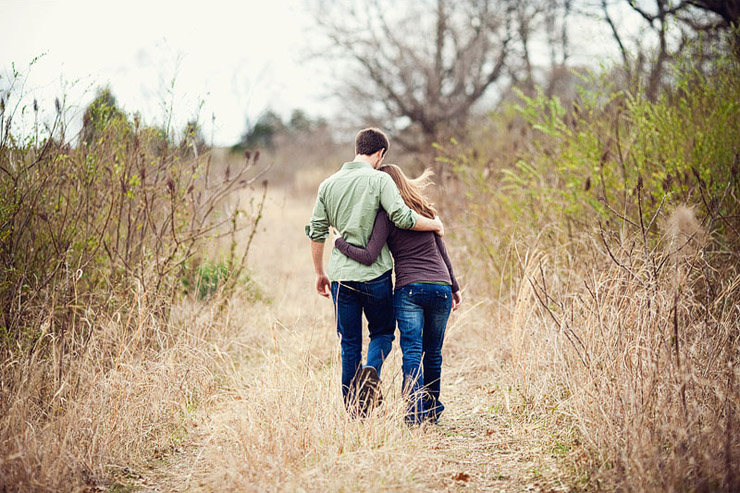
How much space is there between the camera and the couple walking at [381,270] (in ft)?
11.8

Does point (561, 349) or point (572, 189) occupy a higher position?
point (572, 189)

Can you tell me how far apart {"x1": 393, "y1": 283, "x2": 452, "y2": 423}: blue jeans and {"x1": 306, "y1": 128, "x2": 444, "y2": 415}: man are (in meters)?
0.13

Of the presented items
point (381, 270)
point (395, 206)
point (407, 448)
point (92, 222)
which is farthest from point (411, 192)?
point (92, 222)

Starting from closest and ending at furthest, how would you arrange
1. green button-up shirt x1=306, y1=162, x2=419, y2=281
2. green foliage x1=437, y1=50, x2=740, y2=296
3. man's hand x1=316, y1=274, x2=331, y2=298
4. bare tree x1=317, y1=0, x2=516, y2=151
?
1. green button-up shirt x1=306, y1=162, x2=419, y2=281
2. man's hand x1=316, y1=274, x2=331, y2=298
3. green foliage x1=437, y1=50, x2=740, y2=296
4. bare tree x1=317, y1=0, x2=516, y2=151

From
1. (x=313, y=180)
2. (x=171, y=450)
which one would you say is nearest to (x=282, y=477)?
(x=171, y=450)

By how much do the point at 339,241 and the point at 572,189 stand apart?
3.27m

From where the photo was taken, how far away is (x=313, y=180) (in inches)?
763

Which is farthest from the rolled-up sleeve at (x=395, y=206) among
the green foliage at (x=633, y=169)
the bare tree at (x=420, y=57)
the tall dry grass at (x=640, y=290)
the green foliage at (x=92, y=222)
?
the bare tree at (x=420, y=57)

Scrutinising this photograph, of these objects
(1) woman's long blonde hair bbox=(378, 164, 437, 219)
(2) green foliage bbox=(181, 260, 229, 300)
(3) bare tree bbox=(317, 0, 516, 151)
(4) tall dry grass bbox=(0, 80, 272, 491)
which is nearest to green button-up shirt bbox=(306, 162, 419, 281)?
(1) woman's long blonde hair bbox=(378, 164, 437, 219)

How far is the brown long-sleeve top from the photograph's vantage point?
3.62m

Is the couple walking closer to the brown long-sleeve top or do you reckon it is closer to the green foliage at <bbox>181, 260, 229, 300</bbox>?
the brown long-sleeve top

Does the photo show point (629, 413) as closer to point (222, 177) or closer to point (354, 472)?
point (354, 472)

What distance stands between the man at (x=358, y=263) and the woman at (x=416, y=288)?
0.20ft

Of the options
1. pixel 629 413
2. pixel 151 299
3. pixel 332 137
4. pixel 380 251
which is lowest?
pixel 629 413
